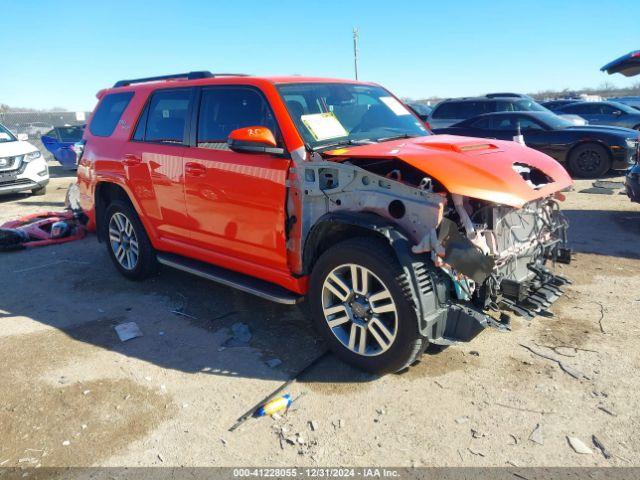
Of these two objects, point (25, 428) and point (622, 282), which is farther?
point (622, 282)

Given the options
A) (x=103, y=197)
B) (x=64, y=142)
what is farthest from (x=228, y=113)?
(x=64, y=142)

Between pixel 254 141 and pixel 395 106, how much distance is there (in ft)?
5.76

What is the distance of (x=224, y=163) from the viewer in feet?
12.9

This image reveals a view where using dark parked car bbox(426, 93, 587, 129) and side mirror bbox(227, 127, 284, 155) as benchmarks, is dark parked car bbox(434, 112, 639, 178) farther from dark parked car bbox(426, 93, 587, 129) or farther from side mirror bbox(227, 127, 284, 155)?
side mirror bbox(227, 127, 284, 155)

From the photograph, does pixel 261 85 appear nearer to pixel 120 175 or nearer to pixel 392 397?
pixel 120 175

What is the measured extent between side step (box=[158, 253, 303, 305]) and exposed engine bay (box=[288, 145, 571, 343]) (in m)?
0.47

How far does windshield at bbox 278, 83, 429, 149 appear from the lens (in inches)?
146

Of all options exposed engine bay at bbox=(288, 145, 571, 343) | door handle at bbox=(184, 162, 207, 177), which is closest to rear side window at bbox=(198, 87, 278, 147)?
door handle at bbox=(184, 162, 207, 177)

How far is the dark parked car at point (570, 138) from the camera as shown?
10375 mm

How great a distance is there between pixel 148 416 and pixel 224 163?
195 centimetres

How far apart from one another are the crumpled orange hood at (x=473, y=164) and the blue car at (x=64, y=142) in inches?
585

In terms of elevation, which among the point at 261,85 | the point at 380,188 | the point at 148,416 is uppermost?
the point at 261,85

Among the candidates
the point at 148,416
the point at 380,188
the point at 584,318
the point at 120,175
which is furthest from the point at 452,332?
the point at 120,175

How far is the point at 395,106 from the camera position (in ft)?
15.2
